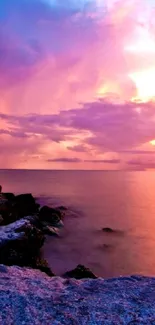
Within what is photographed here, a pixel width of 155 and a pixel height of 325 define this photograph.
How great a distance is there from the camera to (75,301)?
1107 centimetres

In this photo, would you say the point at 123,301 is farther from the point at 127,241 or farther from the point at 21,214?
the point at 21,214

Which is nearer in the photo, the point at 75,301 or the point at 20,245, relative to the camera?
the point at 75,301

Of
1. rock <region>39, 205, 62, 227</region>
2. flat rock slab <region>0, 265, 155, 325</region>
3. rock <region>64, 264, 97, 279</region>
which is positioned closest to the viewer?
flat rock slab <region>0, 265, 155, 325</region>

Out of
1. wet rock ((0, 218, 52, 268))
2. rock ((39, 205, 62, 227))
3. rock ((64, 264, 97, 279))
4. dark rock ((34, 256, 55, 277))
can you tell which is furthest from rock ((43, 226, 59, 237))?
rock ((64, 264, 97, 279))

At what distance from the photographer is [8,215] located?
30281 millimetres

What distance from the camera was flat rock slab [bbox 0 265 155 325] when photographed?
9680mm

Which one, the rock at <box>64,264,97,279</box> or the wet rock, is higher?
the wet rock

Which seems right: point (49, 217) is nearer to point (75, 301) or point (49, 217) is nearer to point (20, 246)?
point (20, 246)

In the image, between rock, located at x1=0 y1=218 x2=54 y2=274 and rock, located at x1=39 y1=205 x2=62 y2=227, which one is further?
rock, located at x1=39 y1=205 x2=62 y2=227

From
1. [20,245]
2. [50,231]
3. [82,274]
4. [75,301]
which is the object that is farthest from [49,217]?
[75,301]

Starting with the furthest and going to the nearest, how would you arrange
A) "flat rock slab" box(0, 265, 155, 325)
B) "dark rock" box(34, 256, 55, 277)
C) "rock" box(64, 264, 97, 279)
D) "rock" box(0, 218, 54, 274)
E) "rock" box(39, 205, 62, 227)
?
"rock" box(39, 205, 62, 227), "rock" box(0, 218, 54, 274), "dark rock" box(34, 256, 55, 277), "rock" box(64, 264, 97, 279), "flat rock slab" box(0, 265, 155, 325)

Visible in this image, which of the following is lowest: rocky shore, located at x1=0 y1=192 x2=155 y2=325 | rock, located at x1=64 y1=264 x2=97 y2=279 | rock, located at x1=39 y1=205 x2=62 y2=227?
rock, located at x1=64 y1=264 x2=97 y2=279

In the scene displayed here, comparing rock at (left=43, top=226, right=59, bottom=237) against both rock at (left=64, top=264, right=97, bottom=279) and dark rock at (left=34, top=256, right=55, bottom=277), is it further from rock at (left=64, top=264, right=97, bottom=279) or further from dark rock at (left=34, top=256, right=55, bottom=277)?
rock at (left=64, top=264, right=97, bottom=279)

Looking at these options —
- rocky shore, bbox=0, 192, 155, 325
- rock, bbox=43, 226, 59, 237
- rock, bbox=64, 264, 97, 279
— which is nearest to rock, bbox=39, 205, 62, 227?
rock, bbox=43, 226, 59, 237
